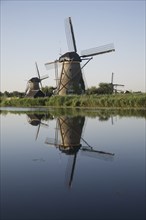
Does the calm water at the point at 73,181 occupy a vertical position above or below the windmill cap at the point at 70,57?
below

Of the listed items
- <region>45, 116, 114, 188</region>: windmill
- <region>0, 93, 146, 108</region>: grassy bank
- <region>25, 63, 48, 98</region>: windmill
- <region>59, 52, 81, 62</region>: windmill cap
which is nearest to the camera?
<region>45, 116, 114, 188</region>: windmill

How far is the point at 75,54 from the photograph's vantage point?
38781mm

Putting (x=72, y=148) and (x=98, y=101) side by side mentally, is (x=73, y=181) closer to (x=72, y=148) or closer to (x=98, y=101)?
(x=72, y=148)

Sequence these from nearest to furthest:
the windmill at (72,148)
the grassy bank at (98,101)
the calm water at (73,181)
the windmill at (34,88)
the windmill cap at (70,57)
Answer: the calm water at (73,181) < the windmill at (72,148) < the grassy bank at (98,101) < the windmill cap at (70,57) < the windmill at (34,88)

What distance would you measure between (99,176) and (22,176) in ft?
5.06

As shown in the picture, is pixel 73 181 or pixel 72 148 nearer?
pixel 73 181

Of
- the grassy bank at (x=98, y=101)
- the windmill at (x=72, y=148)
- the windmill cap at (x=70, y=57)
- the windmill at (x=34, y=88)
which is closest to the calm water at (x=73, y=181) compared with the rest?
the windmill at (x=72, y=148)

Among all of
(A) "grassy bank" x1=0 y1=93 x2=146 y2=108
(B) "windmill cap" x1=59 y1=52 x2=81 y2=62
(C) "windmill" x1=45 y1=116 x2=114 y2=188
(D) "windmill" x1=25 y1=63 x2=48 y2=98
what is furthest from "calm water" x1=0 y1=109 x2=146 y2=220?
(D) "windmill" x1=25 y1=63 x2=48 y2=98

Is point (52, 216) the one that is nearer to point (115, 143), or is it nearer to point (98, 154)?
point (98, 154)

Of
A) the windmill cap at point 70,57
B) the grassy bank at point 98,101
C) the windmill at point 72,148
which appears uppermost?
the windmill cap at point 70,57

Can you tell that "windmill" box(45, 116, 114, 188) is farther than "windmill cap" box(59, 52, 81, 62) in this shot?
No

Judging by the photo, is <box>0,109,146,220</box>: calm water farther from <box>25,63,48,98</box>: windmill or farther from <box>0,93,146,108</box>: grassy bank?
<box>25,63,48,98</box>: windmill

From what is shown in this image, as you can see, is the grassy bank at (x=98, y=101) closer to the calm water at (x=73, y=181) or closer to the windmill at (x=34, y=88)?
the windmill at (x=34, y=88)

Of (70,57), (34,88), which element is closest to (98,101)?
(70,57)
